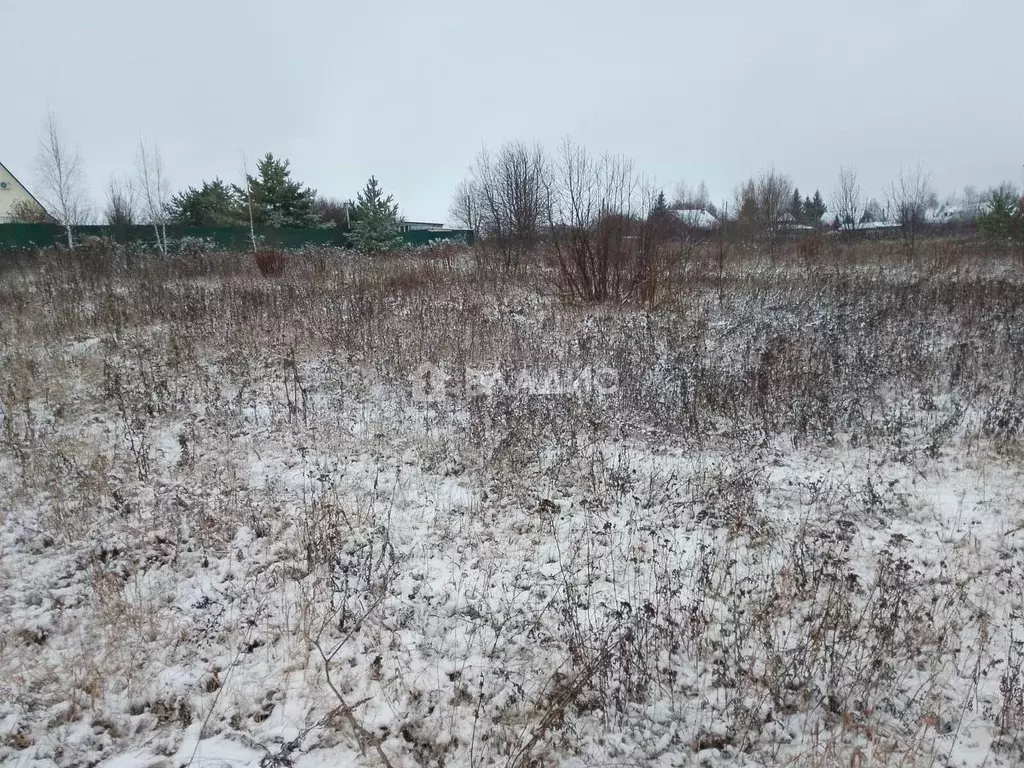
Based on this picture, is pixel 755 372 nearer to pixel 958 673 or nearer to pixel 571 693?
pixel 958 673

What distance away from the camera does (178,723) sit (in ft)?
7.86

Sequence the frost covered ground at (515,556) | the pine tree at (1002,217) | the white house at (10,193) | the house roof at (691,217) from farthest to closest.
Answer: the white house at (10,193)
the pine tree at (1002,217)
the house roof at (691,217)
the frost covered ground at (515,556)

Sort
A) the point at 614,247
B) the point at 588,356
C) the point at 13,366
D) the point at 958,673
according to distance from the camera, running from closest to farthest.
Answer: the point at 958,673 < the point at 13,366 < the point at 588,356 < the point at 614,247

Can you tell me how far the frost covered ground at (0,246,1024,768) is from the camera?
2.40 m

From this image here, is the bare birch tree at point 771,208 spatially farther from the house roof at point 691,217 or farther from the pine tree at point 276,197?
the pine tree at point 276,197

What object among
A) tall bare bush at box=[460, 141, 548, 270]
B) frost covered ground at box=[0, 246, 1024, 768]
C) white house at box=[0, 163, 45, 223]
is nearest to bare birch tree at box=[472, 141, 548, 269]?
tall bare bush at box=[460, 141, 548, 270]

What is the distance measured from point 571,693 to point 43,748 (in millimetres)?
2223

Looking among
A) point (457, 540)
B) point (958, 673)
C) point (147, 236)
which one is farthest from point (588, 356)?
point (147, 236)

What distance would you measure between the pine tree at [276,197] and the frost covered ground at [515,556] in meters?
20.6

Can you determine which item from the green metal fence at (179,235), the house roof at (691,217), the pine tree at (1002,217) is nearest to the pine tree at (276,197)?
the green metal fence at (179,235)

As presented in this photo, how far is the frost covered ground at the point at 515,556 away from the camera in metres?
2.40

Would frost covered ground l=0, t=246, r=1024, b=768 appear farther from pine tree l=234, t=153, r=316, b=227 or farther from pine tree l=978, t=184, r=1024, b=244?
pine tree l=234, t=153, r=316, b=227

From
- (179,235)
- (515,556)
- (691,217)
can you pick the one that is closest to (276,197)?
(179,235)

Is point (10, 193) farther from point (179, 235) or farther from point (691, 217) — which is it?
point (691, 217)
